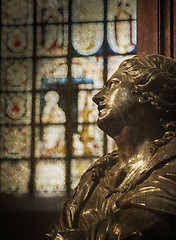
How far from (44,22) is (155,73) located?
193cm

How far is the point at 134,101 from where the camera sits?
3406mm

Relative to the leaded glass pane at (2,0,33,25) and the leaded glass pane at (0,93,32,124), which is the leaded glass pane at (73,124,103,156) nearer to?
the leaded glass pane at (0,93,32,124)

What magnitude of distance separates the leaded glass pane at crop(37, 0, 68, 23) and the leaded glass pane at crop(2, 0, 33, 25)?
8 centimetres

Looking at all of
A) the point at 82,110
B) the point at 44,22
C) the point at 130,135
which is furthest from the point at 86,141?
the point at 130,135

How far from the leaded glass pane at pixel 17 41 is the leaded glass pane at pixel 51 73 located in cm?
16

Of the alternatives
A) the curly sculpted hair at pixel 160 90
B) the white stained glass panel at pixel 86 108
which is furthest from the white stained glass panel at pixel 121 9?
the curly sculpted hair at pixel 160 90

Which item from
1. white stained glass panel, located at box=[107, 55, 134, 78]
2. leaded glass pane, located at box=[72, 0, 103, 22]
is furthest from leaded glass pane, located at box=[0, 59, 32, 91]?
white stained glass panel, located at box=[107, 55, 134, 78]

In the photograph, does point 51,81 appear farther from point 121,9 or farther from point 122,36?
point 121,9

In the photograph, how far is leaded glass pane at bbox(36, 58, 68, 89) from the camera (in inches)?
195

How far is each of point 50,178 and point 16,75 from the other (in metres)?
0.87

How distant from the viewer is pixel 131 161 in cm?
340

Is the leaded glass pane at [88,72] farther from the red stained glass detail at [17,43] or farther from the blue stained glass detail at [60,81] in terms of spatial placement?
the red stained glass detail at [17,43]

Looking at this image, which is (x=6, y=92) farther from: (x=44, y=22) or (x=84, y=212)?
(x=84, y=212)

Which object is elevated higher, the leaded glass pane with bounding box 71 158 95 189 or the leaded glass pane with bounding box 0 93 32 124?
the leaded glass pane with bounding box 0 93 32 124
